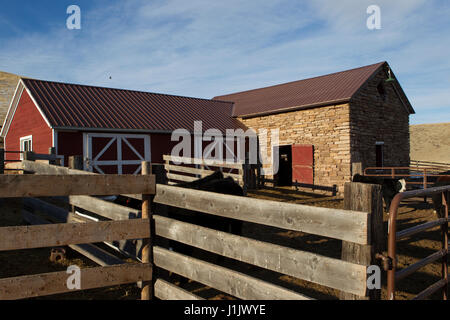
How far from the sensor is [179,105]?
61.5 feet

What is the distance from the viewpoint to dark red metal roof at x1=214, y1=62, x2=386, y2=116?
15.1m

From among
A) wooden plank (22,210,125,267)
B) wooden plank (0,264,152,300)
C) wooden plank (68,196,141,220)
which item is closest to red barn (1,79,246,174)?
wooden plank (22,210,125,267)

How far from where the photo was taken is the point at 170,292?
10.4 feet

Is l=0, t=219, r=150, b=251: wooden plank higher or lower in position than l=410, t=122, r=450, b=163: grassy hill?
lower

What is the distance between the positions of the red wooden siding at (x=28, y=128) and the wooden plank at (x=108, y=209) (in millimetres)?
Answer: 10206

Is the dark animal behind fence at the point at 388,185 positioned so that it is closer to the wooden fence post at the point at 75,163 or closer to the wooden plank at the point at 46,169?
the wooden fence post at the point at 75,163

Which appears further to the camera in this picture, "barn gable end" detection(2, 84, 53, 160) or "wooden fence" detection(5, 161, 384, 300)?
"barn gable end" detection(2, 84, 53, 160)

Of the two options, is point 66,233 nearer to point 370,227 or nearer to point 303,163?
point 370,227

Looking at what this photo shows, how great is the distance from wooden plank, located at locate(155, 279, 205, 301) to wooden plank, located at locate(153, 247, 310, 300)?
150mm

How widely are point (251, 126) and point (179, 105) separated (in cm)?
436

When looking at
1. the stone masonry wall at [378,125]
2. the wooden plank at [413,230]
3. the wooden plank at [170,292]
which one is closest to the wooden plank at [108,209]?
the wooden plank at [170,292]

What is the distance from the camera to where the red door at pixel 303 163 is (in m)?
15.4

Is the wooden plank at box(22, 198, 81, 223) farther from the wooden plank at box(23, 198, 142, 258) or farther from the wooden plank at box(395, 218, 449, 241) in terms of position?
the wooden plank at box(395, 218, 449, 241)

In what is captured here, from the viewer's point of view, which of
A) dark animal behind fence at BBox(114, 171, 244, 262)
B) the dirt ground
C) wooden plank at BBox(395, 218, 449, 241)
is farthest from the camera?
dark animal behind fence at BBox(114, 171, 244, 262)
